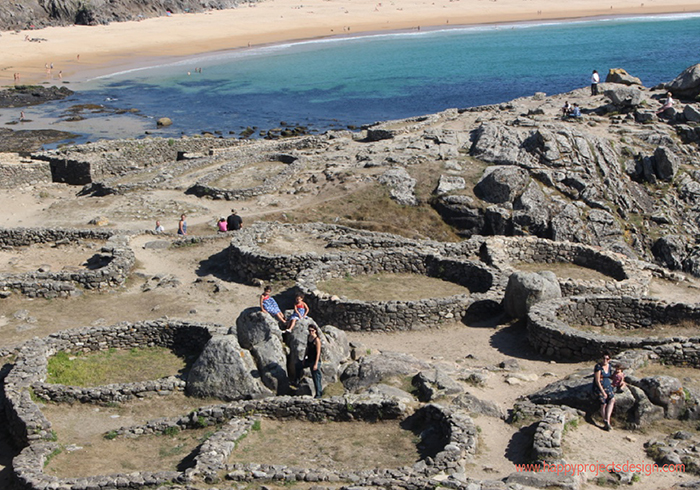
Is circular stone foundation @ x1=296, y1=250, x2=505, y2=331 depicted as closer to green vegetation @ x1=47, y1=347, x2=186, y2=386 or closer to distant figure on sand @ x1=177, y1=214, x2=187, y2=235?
green vegetation @ x1=47, y1=347, x2=186, y2=386

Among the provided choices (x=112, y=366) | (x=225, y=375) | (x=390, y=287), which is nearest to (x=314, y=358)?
(x=225, y=375)

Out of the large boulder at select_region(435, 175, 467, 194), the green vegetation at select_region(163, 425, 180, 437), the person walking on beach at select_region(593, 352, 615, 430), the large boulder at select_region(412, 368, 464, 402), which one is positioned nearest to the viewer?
the person walking on beach at select_region(593, 352, 615, 430)

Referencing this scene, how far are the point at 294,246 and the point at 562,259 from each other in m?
10.5

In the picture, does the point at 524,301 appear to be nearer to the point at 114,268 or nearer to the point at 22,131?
the point at 114,268

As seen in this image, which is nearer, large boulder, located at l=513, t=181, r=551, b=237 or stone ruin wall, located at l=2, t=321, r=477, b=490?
stone ruin wall, located at l=2, t=321, r=477, b=490

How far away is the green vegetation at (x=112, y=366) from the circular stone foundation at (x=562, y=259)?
1273 cm

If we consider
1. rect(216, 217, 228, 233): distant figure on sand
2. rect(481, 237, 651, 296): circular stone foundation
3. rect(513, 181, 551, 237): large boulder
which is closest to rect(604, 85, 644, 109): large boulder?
rect(513, 181, 551, 237): large boulder

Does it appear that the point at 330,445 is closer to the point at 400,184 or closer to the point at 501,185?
the point at 400,184

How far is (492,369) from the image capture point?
2231cm

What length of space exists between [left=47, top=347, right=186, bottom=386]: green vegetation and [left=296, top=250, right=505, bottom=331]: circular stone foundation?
17.4 ft

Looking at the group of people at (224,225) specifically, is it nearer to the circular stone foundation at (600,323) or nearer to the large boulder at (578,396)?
the circular stone foundation at (600,323)

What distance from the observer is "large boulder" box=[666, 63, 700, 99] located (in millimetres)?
56531

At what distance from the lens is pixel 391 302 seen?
85.0ft

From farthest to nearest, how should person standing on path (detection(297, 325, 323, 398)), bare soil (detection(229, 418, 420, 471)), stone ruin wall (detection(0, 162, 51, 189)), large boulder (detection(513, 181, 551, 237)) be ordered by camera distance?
stone ruin wall (detection(0, 162, 51, 189)) → large boulder (detection(513, 181, 551, 237)) → person standing on path (detection(297, 325, 323, 398)) → bare soil (detection(229, 418, 420, 471))
